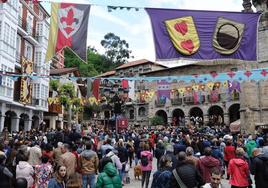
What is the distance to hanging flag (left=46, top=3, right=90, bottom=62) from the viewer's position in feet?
35.4

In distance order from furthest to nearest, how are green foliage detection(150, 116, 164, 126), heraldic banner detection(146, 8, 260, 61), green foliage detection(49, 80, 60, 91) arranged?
green foliage detection(150, 116, 164, 126), green foliage detection(49, 80, 60, 91), heraldic banner detection(146, 8, 260, 61)

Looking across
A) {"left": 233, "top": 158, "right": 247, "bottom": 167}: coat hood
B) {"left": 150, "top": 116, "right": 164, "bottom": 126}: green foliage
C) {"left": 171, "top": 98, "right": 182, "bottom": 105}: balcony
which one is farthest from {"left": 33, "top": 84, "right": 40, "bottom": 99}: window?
{"left": 233, "top": 158, "right": 247, "bottom": 167}: coat hood

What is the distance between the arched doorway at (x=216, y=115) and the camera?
47938 mm

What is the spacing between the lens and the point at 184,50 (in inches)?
408

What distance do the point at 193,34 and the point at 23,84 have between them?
23.9m

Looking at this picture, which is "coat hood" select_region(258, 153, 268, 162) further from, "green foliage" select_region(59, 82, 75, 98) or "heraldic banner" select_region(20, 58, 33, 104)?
"green foliage" select_region(59, 82, 75, 98)

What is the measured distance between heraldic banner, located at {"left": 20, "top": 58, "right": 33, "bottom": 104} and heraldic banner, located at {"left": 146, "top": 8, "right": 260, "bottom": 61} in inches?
874

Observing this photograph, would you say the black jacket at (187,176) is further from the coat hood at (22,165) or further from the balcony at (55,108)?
the balcony at (55,108)

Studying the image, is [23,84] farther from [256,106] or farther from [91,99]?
[256,106]

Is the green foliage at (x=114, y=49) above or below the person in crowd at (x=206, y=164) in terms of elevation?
above

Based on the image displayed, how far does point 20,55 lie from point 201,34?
25.3 m

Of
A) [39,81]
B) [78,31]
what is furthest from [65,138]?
[39,81]

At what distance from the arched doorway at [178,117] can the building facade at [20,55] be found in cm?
2182

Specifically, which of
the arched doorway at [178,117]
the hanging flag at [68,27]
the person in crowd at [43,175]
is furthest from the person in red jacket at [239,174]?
the arched doorway at [178,117]
